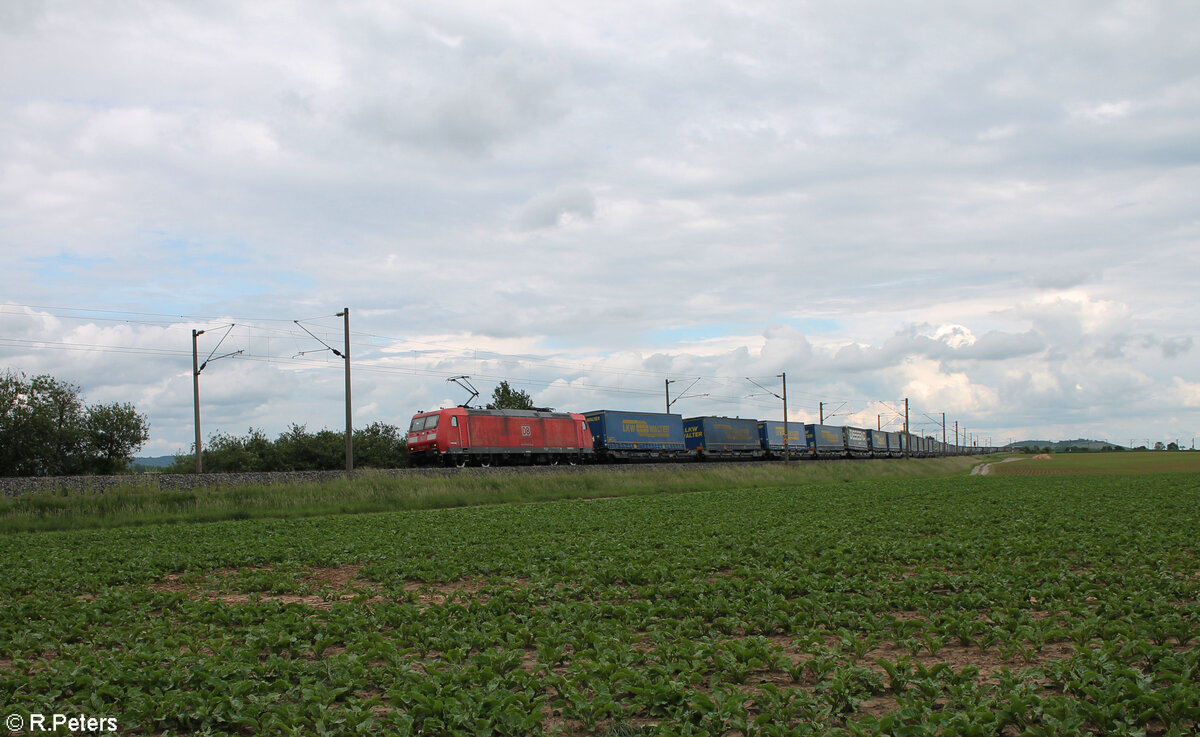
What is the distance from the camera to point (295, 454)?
211 feet

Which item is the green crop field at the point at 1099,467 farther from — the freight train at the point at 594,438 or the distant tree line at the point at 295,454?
the distant tree line at the point at 295,454

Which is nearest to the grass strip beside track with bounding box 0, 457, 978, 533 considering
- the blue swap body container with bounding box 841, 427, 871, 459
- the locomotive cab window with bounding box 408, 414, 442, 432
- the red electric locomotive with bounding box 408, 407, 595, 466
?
the red electric locomotive with bounding box 408, 407, 595, 466

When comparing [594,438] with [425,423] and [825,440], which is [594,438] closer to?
[425,423]

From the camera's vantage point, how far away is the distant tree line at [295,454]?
6234cm

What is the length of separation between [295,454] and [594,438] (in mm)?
28116

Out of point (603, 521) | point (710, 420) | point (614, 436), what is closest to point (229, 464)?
point (614, 436)

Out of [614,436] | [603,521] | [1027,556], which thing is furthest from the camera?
[614,436]

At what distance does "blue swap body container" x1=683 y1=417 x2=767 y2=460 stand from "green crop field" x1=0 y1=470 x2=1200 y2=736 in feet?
139

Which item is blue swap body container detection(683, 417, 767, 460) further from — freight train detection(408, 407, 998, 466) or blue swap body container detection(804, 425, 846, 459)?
blue swap body container detection(804, 425, 846, 459)

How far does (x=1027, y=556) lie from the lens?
41.1 ft

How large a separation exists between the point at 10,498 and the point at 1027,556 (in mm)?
27694

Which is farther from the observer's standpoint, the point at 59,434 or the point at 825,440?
the point at 825,440

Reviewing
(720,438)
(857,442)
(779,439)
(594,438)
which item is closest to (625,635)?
(594,438)

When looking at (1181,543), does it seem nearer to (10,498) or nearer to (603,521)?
(603,521)
